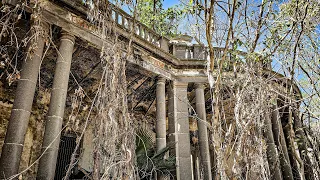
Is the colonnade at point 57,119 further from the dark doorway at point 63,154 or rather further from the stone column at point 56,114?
the dark doorway at point 63,154

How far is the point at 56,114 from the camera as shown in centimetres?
579

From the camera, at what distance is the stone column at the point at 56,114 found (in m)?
5.26

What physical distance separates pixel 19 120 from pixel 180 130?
5214mm

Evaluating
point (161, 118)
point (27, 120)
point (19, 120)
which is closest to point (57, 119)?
point (27, 120)

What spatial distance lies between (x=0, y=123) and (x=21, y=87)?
415 cm

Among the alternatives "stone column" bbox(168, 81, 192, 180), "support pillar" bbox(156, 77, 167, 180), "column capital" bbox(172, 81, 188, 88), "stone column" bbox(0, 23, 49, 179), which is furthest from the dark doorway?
"column capital" bbox(172, 81, 188, 88)

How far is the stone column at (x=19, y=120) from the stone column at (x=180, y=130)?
4196mm

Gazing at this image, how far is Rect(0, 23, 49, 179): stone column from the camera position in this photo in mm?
4871

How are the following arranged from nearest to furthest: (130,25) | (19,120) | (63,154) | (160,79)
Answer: (19,120), (130,25), (160,79), (63,154)

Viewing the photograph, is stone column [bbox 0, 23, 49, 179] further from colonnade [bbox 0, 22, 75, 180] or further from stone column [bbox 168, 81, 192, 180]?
stone column [bbox 168, 81, 192, 180]

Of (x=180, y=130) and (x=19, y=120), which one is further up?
(x=180, y=130)

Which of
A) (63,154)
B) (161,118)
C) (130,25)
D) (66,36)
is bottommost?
(63,154)

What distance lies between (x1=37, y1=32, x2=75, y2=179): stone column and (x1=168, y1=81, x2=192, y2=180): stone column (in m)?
3.49

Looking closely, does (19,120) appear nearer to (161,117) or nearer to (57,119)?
(57,119)
